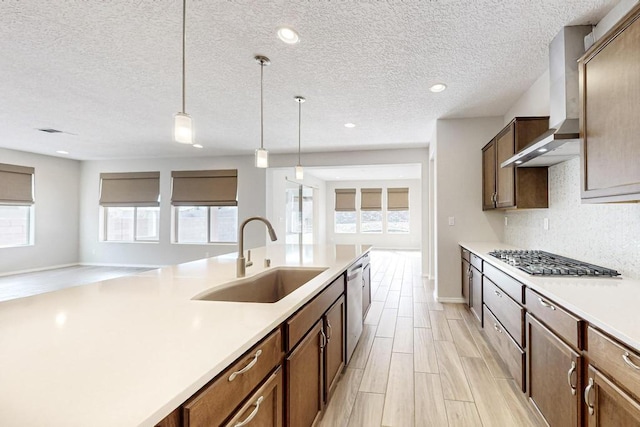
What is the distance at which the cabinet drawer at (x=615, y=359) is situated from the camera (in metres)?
1.03

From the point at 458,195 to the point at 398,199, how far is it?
21.5ft

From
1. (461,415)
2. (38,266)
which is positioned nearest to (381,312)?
(461,415)

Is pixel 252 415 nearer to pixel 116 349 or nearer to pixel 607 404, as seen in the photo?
pixel 116 349

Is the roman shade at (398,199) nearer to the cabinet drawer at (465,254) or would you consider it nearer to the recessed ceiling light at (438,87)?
the cabinet drawer at (465,254)

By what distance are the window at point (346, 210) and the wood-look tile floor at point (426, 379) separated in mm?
7603

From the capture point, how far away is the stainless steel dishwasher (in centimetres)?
243

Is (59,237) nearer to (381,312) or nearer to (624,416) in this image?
(381,312)

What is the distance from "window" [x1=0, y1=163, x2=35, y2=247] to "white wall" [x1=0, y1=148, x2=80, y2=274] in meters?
0.12

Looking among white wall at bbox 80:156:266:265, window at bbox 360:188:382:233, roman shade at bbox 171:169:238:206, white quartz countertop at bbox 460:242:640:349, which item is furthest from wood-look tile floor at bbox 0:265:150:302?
window at bbox 360:188:382:233

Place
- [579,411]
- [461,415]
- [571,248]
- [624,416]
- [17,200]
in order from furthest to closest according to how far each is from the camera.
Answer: [17,200] < [571,248] < [461,415] < [579,411] < [624,416]

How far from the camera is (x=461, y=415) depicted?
192 cm

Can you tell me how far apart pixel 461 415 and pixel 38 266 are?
8.85 meters

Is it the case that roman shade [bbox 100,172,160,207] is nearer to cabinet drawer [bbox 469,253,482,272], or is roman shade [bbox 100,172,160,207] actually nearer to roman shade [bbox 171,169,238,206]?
roman shade [bbox 171,169,238,206]

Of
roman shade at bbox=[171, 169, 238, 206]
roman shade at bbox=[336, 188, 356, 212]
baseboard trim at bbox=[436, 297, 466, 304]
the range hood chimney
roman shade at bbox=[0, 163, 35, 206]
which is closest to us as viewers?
the range hood chimney
